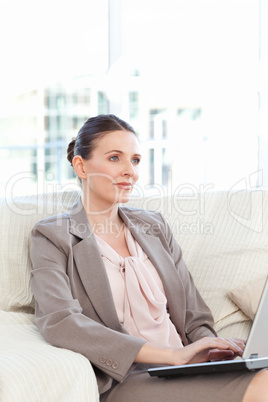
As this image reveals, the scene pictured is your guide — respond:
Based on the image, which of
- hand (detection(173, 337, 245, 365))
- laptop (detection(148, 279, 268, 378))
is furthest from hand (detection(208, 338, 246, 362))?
laptop (detection(148, 279, 268, 378))

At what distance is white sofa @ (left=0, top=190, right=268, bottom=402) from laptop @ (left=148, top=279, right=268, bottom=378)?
0.40 m

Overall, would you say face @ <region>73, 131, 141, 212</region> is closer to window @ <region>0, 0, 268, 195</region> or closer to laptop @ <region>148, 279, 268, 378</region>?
window @ <region>0, 0, 268, 195</region>

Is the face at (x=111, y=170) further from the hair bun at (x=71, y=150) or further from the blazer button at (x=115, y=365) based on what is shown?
the blazer button at (x=115, y=365)

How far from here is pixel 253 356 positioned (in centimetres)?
123

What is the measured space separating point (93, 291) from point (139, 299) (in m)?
0.15

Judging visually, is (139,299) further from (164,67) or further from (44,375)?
(164,67)

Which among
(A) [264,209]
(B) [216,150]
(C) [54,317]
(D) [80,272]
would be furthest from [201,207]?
(B) [216,150]

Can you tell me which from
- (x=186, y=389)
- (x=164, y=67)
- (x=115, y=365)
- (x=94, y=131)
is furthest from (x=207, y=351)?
(x=164, y=67)

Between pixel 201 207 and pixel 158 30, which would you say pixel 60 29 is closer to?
pixel 158 30

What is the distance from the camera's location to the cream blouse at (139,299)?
5.54 ft

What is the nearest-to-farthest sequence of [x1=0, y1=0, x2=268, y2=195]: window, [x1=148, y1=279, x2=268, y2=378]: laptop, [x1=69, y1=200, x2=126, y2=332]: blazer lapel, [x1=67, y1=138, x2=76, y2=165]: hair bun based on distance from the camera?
[x1=148, y1=279, x2=268, y2=378]: laptop < [x1=69, y1=200, x2=126, y2=332]: blazer lapel < [x1=67, y1=138, x2=76, y2=165]: hair bun < [x1=0, y1=0, x2=268, y2=195]: window

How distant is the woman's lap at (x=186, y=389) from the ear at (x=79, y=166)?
738mm

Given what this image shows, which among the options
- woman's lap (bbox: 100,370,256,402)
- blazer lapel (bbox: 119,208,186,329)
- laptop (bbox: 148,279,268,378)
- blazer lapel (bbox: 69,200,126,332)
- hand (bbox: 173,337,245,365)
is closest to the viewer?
laptop (bbox: 148,279,268,378)

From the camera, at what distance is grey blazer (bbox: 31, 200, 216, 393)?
1478 mm
